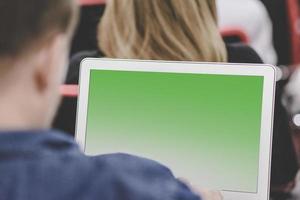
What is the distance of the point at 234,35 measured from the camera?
139 cm

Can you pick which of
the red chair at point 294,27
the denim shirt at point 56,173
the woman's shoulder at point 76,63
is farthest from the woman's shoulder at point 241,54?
the denim shirt at point 56,173

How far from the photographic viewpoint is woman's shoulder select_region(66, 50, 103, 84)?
1312 millimetres

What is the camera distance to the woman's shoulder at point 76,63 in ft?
4.30

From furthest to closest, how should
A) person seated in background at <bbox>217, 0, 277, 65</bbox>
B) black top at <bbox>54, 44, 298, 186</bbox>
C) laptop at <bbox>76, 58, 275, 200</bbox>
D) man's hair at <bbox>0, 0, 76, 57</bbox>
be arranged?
person seated in background at <bbox>217, 0, 277, 65</bbox>
black top at <bbox>54, 44, 298, 186</bbox>
laptop at <bbox>76, 58, 275, 200</bbox>
man's hair at <bbox>0, 0, 76, 57</bbox>

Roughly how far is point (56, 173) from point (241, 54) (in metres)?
0.76

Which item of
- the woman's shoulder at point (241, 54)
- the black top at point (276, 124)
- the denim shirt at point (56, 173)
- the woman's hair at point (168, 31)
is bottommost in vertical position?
the black top at point (276, 124)

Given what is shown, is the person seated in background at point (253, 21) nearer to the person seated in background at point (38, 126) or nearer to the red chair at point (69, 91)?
the red chair at point (69, 91)

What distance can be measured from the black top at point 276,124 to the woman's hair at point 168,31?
43 millimetres

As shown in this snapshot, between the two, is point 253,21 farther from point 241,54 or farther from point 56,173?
point 56,173

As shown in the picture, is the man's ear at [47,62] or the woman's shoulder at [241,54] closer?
the man's ear at [47,62]

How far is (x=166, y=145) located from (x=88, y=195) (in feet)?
1.32

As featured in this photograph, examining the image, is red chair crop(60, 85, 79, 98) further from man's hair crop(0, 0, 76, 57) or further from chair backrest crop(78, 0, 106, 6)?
man's hair crop(0, 0, 76, 57)

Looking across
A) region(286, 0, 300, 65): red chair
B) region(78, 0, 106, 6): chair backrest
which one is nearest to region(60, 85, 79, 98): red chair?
region(78, 0, 106, 6): chair backrest

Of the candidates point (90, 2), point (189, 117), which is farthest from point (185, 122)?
point (90, 2)
